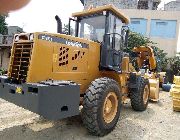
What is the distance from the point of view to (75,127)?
539 cm

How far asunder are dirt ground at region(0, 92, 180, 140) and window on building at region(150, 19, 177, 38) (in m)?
21.4

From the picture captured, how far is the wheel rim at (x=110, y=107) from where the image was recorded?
4973mm

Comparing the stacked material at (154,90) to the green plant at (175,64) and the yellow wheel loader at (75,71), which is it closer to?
the yellow wheel loader at (75,71)

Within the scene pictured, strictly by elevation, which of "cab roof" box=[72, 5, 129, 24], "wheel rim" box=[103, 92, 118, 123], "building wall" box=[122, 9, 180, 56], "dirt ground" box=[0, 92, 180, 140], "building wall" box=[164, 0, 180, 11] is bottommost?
"dirt ground" box=[0, 92, 180, 140]

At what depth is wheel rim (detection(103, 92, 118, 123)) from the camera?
497 centimetres

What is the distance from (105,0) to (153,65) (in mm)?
27242

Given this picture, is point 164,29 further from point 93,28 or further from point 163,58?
point 93,28

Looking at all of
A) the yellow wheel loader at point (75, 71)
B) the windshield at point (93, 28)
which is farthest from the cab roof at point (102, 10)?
the windshield at point (93, 28)

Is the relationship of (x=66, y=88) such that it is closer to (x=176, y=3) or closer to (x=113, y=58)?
(x=113, y=58)

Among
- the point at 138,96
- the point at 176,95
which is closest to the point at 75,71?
the point at 138,96

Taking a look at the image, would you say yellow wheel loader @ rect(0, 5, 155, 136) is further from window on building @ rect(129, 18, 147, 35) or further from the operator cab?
window on building @ rect(129, 18, 147, 35)

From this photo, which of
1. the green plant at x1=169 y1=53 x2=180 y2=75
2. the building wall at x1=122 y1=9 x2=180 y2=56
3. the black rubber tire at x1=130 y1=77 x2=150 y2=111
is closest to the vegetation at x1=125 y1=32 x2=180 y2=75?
the green plant at x1=169 y1=53 x2=180 y2=75

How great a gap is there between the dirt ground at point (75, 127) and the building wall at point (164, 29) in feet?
68.6

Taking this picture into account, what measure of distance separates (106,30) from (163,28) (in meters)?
23.0
